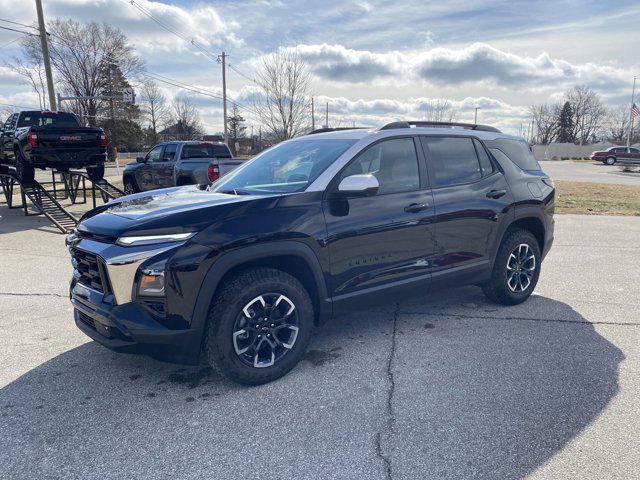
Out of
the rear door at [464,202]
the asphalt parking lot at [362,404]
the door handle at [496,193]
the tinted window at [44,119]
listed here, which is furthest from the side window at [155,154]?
the door handle at [496,193]

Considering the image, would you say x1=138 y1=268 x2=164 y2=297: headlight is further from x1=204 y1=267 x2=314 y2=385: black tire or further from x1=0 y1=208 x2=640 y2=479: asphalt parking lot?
x1=0 y1=208 x2=640 y2=479: asphalt parking lot

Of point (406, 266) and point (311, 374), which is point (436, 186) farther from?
point (311, 374)

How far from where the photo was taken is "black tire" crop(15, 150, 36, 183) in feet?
36.8

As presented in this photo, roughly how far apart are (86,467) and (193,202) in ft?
5.84

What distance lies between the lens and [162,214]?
310 cm

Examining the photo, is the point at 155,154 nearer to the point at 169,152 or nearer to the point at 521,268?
the point at 169,152

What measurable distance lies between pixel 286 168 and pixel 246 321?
1.51 meters

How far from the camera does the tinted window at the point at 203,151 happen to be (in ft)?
40.1

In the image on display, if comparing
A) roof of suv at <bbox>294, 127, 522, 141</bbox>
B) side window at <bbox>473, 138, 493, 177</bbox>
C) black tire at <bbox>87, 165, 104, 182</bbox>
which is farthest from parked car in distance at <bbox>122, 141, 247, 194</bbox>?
side window at <bbox>473, 138, 493, 177</bbox>

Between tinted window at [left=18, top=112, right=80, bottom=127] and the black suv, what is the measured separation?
11.3 metres

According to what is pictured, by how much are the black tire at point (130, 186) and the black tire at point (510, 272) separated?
11.7 metres

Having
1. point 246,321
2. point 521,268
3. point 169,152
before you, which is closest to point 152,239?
point 246,321

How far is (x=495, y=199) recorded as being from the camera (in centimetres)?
461

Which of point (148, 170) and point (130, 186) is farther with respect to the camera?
point (130, 186)
